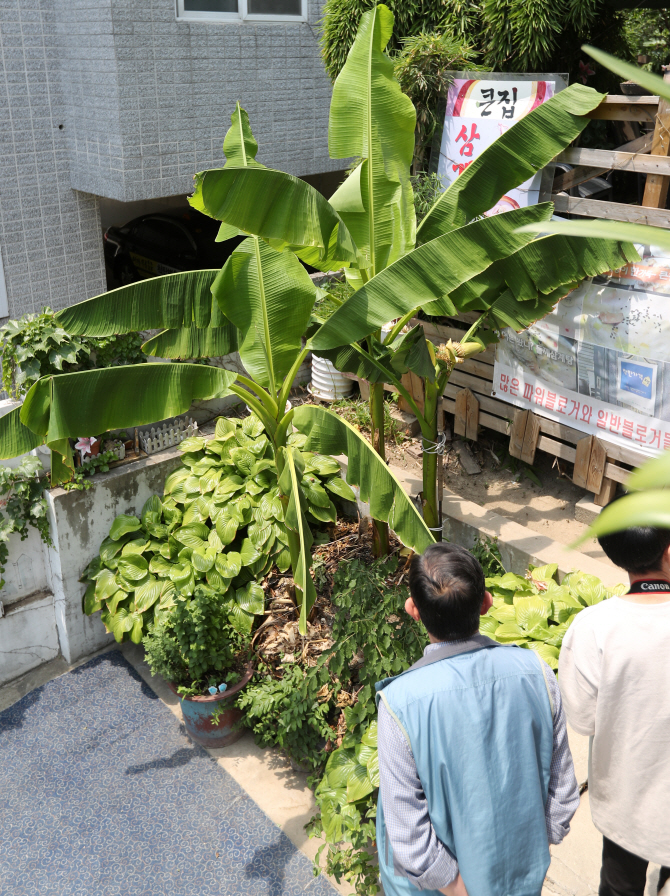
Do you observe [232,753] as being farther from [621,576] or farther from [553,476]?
[553,476]

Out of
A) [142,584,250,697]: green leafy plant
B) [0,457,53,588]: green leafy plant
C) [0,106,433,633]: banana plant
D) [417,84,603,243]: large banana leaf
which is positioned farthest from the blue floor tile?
[417,84,603,243]: large banana leaf

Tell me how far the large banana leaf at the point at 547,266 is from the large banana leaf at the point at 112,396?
5.11 ft

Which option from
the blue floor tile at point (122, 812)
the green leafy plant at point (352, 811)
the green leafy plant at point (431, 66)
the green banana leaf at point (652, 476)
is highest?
the green leafy plant at point (431, 66)

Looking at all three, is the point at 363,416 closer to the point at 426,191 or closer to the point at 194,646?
the point at 426,191

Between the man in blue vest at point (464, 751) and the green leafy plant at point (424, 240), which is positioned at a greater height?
the green leafy plant at point (424, 240)

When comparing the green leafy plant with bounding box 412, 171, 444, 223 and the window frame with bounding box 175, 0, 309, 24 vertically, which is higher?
the window frame with bounding box 175, 0, 309, 24

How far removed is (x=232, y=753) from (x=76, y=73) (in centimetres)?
593

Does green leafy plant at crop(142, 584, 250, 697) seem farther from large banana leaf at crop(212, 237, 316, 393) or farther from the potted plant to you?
large banana leaf at crop(212, 237, 316, 393)

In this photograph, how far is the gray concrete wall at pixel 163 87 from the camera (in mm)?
6406

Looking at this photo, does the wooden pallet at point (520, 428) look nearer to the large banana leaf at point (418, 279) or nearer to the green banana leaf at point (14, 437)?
the large banana leaf at point (418, 279)

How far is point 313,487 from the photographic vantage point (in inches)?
231

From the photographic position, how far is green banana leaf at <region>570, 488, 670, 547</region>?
666 mm

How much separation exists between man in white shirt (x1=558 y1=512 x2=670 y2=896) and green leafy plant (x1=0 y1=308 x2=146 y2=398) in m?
4.10

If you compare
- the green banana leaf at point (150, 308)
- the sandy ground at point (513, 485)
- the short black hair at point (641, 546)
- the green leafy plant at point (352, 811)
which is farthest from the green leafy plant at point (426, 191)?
the short black hair at point (641, 546)
